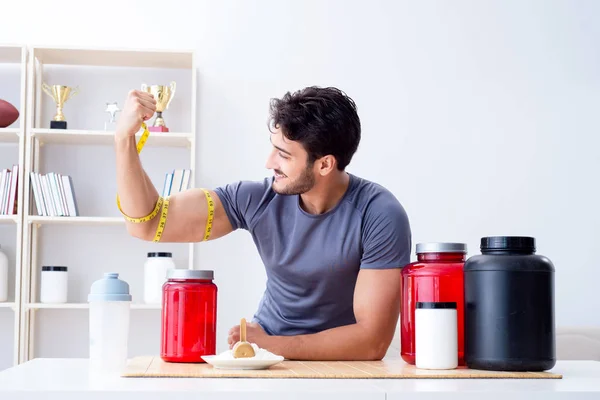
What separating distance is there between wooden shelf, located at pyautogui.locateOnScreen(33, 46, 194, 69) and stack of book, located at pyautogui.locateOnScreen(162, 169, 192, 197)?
52 centimetres

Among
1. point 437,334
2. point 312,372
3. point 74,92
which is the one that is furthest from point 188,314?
point 74,92

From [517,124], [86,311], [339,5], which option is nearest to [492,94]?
[517,124]

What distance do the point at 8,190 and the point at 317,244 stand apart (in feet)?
6.87

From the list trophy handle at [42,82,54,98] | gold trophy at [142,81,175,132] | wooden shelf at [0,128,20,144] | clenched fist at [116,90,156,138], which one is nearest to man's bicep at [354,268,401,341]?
clenched fist at [116,90,156,138]

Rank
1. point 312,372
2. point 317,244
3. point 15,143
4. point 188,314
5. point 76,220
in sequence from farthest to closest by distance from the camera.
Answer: point 15,143, point 76,220, point 317,244, point 188,314, point 312,372

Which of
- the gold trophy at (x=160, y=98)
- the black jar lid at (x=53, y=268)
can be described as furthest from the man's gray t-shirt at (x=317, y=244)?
the black jar lid at (x=53, y=268)

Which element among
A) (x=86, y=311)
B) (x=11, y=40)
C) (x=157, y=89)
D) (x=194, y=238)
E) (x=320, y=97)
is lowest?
(x=86, y=311)

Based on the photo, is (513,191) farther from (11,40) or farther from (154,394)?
(154,394)

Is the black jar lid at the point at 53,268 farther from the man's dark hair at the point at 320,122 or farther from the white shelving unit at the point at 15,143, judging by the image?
the man's dark hair at the point at 320,122

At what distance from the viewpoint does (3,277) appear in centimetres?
363

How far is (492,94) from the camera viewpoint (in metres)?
3.97

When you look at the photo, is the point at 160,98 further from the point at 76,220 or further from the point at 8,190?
the point at 8,190

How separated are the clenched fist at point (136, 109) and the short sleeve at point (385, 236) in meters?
0.58

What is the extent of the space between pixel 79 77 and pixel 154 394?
3040 millimetres
